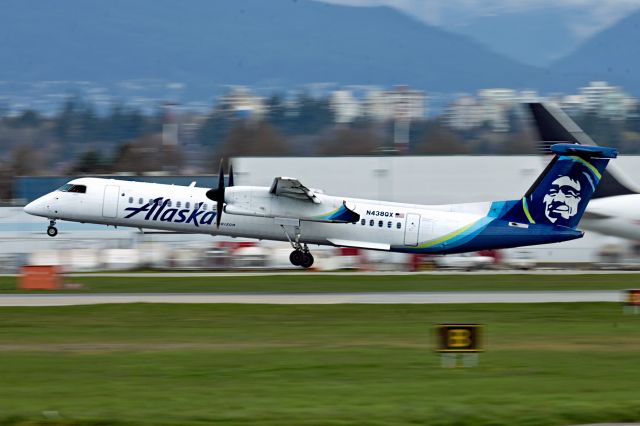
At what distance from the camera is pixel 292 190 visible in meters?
40.0

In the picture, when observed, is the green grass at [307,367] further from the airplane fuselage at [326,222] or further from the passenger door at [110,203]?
the passenger door at [110,203]

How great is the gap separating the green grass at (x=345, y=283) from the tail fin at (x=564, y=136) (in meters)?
4.02

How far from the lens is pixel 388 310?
2975 centimetres

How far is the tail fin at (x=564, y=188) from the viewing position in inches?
1537

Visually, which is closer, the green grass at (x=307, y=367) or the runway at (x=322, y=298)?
the green grass at (x=307, y=367)

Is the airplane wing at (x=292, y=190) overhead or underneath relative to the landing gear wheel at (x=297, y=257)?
overhead

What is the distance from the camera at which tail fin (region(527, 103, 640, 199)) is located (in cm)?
4531

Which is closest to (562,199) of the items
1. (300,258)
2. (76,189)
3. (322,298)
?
(300,258)

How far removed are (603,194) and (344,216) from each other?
12.8 meters

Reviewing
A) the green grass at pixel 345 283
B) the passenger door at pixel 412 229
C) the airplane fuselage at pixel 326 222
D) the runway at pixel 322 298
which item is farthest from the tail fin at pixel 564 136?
the runway at pixel 322 298

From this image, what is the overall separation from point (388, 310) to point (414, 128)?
132m

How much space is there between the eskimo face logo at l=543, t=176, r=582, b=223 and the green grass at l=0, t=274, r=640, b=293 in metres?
2.74

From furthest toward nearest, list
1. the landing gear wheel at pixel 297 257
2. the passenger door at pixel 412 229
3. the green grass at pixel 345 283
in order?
the landing gear wheel at pixel 297 257 → the passenger door at pixel 412 229 → the green grass at pixel 345 283

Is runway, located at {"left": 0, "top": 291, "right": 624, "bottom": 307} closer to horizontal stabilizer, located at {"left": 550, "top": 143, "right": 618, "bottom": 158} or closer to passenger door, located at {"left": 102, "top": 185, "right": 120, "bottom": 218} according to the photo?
horizontal stabilizer, located at {"left": 550, "top": 143, "right": 618, "bottom": 158}
